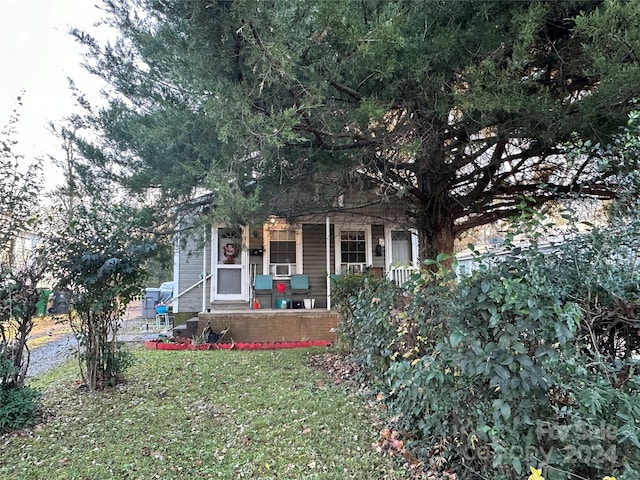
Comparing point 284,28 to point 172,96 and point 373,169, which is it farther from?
point 172,96

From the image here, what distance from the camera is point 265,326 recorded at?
27.0ft

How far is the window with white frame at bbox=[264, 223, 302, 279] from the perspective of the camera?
991 cm

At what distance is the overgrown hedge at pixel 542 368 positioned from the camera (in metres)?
1.85

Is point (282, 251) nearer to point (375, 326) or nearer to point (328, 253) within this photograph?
point (328, 253)

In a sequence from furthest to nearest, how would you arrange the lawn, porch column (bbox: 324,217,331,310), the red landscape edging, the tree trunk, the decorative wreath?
Result: 1. the decorative wreath
2. porch column (bbox: 324,217,331,310)
3. the red landscape edging
4. the tree trunk
5. the lawn

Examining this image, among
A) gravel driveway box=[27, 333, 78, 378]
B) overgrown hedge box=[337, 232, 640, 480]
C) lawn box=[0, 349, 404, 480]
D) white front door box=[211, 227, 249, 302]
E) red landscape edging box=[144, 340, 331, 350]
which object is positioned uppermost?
white front door box=[211, 227, 249, 302]

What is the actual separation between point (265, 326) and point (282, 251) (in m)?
2.45

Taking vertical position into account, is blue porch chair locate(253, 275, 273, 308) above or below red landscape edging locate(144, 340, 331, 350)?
above

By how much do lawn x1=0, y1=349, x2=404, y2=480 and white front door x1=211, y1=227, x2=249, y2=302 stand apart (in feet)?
13.7

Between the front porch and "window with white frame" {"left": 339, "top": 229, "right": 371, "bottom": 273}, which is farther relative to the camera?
"window with white frame" {"left": 339, "top": 229, "right": 371, "bottom": 273}

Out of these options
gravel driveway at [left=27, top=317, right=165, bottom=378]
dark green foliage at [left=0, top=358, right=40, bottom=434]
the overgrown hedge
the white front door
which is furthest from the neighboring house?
the overgrown hedge

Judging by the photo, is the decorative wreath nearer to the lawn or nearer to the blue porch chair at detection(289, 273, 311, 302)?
the blue porch chair at detection(289, 273, 311, 302)

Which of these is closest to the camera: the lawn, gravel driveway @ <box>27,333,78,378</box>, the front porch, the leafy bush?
the lawn

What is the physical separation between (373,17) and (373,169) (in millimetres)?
2090
